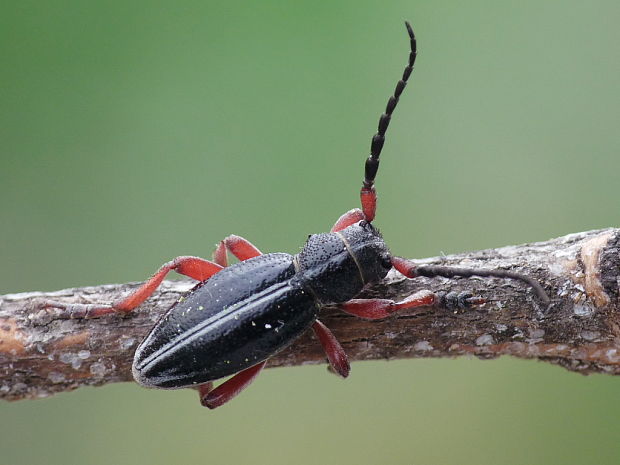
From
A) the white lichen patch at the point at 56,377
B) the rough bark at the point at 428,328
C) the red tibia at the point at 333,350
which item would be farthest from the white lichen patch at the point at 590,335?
the white lichen patch at the point at 56,377

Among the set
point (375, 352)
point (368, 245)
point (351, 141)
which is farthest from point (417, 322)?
point (351, 141)

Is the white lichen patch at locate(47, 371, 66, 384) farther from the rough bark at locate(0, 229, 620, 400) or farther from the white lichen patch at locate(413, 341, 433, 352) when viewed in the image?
the white lichen patch at locate(413, 341, 433, 352)

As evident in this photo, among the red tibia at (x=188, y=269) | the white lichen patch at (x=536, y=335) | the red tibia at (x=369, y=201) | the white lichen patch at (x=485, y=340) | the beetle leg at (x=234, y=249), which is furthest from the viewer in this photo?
the beetle leg at (x=234, y=249)

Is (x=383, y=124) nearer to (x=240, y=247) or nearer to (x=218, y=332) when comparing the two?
(x=240, y=247)

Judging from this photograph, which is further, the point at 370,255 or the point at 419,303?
the point at 370,255

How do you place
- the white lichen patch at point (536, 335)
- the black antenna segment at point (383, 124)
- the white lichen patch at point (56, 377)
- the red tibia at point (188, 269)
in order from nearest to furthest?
the white lichen patch at point (536, 335), the white lichen patch at point (56, 377), the black antenna segment at point (383, 124), the red tibia at point (188, 269)

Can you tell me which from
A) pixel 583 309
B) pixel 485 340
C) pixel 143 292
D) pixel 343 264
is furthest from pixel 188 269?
pixel 583 309

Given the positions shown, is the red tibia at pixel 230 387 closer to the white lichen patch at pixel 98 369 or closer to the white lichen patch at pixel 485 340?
the white lichen patch at pixel 98 369
